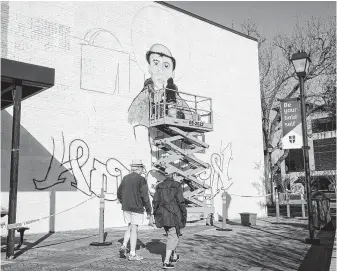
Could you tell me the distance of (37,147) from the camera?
12367 mm

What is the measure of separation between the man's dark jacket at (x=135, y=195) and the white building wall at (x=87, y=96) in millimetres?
6046

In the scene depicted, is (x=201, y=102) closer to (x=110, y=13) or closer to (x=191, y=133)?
(x=191, y=133)

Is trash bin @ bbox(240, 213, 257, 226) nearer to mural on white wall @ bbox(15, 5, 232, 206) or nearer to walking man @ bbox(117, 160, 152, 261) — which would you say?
mural on white wall @ bbox(15, 5, 232, 206)

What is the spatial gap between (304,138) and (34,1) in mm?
10213

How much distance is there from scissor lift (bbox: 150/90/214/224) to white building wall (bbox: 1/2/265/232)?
0.92 metres

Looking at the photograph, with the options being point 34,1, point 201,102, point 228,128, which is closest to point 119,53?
point 34,1

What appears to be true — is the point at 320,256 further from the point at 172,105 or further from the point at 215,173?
the point at 215,173

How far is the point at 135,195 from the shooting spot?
23.7 ft

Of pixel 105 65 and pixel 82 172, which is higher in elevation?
pixel 105 65

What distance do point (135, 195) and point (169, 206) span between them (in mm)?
833

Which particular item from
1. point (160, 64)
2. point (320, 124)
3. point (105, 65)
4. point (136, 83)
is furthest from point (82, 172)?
point (320, 124)

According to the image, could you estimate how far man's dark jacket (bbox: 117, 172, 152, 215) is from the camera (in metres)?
7.16

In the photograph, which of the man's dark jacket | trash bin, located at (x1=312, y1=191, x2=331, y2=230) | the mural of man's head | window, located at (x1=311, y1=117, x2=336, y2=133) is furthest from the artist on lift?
window, located at (x1=311, y1=117, x2=336, y2=133)

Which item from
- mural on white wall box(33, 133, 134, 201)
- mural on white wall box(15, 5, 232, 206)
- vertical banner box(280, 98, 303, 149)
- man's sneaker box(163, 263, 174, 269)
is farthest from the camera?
mural on white wall box(15, 5, 232, 206)
